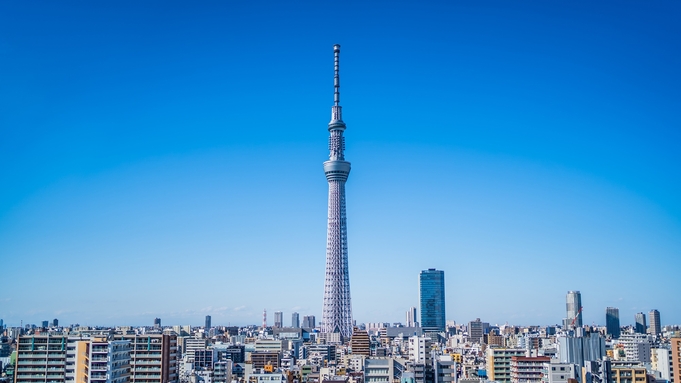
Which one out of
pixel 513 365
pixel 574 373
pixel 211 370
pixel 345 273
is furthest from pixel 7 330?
pixel 574 373

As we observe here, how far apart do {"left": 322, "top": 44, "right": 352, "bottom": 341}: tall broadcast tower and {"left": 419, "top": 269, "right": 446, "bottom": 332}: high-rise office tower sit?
39365mm

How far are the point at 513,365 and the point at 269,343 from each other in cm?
2875

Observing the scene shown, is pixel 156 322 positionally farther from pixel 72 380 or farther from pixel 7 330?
pixel 72 380

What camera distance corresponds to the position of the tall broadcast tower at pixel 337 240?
2346 inches

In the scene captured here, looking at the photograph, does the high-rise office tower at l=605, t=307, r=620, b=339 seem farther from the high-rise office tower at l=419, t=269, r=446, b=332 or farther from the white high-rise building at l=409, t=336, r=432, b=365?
the white high-rise building at l=409, t=336, r=432, b=365

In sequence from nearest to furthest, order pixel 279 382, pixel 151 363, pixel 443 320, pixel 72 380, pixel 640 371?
pixel 640 371, pixel 72 380, pixel 151 363, pixel 279 382, pixel 443 320

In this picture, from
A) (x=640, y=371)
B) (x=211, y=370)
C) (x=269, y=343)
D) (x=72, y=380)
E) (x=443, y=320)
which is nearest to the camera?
(x=640, y=371)

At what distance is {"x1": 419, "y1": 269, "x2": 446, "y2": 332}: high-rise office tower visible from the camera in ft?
325

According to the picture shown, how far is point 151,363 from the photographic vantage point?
2636 cm

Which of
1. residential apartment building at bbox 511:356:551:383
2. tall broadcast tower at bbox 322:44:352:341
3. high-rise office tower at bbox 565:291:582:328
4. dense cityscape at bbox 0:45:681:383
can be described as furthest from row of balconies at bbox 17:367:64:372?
high-rise office tower at bbox 565:291:582:328

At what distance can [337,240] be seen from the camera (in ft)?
195

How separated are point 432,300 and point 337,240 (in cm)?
4311

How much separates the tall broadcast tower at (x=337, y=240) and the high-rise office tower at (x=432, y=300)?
39365 mm

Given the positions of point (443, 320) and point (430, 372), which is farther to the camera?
point (443, 320)
